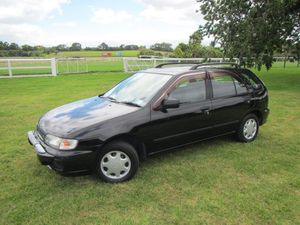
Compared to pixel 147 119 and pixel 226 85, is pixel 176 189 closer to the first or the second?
pixel 147 119

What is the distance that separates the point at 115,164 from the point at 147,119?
805mm

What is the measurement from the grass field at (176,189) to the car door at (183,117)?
410 mm

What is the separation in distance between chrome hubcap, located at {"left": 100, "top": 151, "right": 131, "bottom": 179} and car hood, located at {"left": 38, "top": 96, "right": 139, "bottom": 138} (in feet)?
1.66

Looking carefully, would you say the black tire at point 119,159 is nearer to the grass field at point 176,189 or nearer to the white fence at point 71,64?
the grass field at point 176,189

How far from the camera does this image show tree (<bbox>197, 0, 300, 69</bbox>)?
11.8 m

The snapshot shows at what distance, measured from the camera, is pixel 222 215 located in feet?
11.4

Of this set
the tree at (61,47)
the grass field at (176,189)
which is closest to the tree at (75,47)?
the tree at (61,47)

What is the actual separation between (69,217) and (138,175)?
1.34 metres

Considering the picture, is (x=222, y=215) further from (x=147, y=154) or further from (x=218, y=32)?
(x=218, y=32)

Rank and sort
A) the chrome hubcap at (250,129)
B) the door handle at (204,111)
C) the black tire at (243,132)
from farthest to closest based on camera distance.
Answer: the chrome hubcap at (250,129)
the black tire at (243,132)
the door handle at (204,111)

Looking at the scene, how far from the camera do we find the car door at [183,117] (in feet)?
15.4

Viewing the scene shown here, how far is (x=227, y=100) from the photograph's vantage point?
560cm

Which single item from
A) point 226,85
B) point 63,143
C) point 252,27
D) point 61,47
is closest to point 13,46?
point 61,47

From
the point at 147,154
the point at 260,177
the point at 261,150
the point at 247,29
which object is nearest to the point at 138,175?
the point at 147,154
